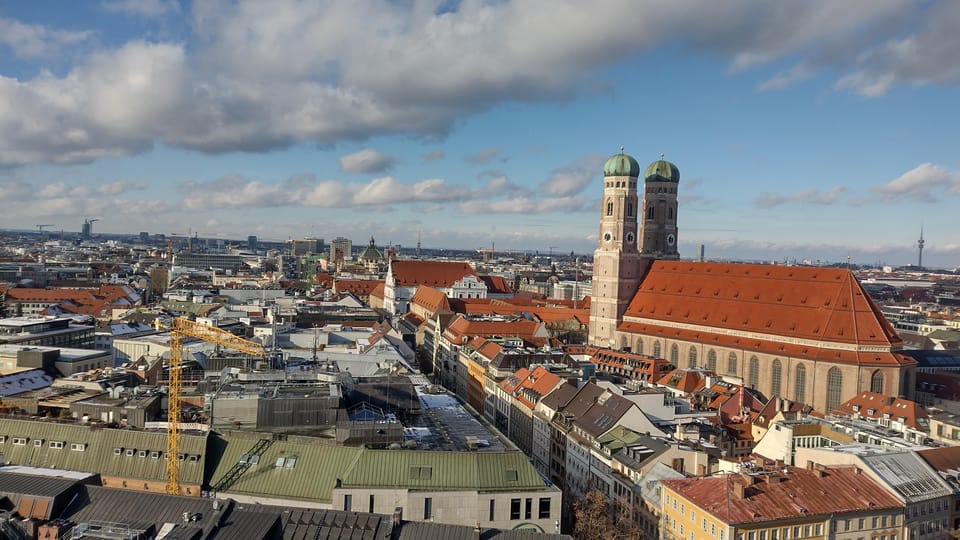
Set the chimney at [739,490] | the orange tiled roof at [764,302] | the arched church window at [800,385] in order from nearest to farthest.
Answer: the chimney at [739,490]
the orange tiled roof at [764,302]
the arched church window at [800,385]

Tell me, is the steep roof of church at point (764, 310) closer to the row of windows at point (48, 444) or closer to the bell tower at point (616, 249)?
the bell tower at point (616, 249)

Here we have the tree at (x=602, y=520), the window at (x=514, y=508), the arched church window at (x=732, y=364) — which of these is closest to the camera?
the window at (x=514, y=508)

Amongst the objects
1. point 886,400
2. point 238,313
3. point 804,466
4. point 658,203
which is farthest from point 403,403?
point 658,203

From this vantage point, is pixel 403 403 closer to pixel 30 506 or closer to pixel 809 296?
pixel 30 506

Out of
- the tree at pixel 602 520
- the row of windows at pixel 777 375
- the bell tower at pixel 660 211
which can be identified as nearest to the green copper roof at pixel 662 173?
the bell tower at pixel 660 211

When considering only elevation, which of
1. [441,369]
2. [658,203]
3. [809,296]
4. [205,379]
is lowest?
[441,369]

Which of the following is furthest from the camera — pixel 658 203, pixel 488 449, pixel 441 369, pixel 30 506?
pixel 658 203
